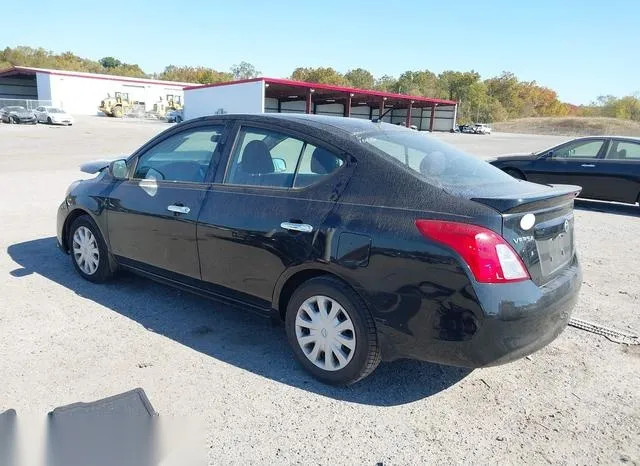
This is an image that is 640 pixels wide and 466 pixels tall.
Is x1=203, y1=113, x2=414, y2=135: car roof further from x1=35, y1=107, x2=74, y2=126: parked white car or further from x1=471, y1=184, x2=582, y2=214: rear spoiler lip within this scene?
x1=35, y1=107, x2=74, y2=126: parked white car

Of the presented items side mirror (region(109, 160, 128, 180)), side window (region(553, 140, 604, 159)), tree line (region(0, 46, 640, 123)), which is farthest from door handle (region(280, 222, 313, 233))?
tree line (region(0, 46, 640, 123))

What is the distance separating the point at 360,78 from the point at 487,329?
11483cm

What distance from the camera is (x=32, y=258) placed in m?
5.49

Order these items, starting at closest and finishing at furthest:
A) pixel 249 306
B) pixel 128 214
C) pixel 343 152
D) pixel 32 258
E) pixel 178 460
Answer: pixel 178 460, pixel 343 152, pixel 249 306, pixel 128 214, pixel 32 258

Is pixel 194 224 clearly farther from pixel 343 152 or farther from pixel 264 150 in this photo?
pixel 343 152

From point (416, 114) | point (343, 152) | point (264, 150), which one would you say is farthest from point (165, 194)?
point (416, 114)

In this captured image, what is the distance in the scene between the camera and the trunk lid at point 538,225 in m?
2.68

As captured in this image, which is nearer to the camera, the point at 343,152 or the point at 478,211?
the point at 478,211

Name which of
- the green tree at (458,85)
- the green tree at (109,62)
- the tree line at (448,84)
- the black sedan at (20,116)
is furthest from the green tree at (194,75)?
the black sedan at (20,116)

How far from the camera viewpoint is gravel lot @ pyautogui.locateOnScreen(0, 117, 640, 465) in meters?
2.60

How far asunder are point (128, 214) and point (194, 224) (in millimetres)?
885

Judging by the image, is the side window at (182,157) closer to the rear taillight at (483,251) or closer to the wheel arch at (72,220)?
the wheel arch at (72,220)

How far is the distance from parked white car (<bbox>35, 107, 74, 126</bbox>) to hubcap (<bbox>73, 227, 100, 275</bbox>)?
38742 mm

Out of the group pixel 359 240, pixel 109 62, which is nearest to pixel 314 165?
pixel 359 240
